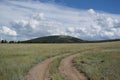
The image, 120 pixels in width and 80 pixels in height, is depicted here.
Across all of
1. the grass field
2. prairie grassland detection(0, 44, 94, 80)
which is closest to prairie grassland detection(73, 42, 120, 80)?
the grass field

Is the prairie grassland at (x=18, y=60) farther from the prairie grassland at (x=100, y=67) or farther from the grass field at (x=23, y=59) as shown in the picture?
the prairie grassland at (x=100, y=67)

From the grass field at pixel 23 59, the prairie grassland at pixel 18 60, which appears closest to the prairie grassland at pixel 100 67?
the grass field at pixel 23 59

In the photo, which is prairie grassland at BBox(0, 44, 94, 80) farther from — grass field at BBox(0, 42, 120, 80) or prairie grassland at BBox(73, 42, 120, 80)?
prairie grassland at BBox(73, 42, 120, 80)

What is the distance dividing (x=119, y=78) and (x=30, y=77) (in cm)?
722

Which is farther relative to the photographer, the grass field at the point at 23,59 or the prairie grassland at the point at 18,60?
the grass field at the point at 23,59

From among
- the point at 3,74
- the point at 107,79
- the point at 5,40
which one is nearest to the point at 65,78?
the point at 107,79

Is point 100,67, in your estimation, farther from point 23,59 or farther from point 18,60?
point 23,59

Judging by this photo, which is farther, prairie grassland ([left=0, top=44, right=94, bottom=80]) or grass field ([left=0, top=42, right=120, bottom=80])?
grass field ([left=0, top=42, right=120, bottom=80])

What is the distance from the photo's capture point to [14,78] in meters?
18.7

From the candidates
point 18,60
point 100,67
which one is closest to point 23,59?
point 18,60

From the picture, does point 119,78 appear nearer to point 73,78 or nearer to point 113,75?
point 113,75

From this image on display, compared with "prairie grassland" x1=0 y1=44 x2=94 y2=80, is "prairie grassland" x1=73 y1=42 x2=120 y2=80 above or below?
below

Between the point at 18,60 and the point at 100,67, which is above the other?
the point at 18,60

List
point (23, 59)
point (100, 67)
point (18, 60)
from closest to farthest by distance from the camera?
point (100, 67) < point (18, 60) < point (23, 59)
